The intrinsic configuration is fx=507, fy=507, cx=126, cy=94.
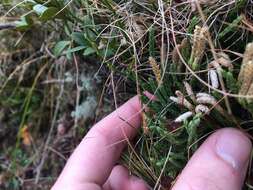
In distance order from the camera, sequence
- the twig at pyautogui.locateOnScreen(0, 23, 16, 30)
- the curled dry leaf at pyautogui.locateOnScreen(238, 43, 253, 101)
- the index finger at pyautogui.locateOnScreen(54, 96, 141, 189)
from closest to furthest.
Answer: the curled dry leaf at pyautogui.locateOnScreen(238, 43, 253, 101), the index finger at pyautogui.locateOnScreen(54, 96, 141, 189), the twig at pyautogui.locateOnScreen(0, 23, 16, 30)

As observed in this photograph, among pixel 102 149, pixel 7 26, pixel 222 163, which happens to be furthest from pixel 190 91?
pixel 7 26

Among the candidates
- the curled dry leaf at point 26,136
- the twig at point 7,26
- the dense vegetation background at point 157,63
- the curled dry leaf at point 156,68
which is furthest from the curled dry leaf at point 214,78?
the curled dry leaf at point 26,136

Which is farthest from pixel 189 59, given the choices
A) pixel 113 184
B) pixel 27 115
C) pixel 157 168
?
pixel 27 115

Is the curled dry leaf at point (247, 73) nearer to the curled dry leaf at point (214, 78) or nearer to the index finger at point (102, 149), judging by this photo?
the curled dry leaf at point (214, 78)

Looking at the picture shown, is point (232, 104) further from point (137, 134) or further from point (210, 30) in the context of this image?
point (137, 134)

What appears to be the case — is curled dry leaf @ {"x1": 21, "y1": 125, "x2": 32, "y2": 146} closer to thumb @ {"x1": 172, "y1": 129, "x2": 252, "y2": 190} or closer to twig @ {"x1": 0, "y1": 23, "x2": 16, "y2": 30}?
twig @ {"x1": 0, "y1": 23, "x2": 16, "y2": 30}

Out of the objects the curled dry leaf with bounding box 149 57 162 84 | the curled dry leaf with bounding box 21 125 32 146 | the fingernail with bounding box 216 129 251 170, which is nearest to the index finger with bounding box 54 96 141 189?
the curled dry leaf with bounding box 149 57 162 84

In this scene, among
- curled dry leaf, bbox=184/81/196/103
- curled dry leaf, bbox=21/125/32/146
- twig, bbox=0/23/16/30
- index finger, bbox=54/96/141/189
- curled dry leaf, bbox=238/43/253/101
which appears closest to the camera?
curled dry leaf, bbox=238/43/253/101
